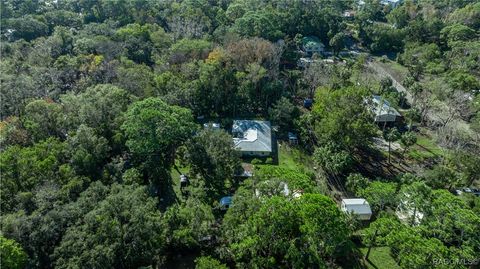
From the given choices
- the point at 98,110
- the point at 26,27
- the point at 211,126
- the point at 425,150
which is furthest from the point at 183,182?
the point at 26,27

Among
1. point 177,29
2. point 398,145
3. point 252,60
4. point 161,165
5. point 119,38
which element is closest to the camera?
point 161,165

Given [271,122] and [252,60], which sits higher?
[252,60]

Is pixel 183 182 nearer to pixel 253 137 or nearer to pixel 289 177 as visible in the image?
pixel 253 137

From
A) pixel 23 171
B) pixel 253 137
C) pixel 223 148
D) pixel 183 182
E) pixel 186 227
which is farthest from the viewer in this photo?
pixel 253 137

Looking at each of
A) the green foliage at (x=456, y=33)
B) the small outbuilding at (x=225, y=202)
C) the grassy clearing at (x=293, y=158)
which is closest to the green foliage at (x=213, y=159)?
the small outbuilding at (x=225, y=202)

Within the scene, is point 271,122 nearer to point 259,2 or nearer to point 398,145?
point 398,145

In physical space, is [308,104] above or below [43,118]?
below

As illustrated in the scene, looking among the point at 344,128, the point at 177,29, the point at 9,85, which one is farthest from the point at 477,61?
the point at 9,85
